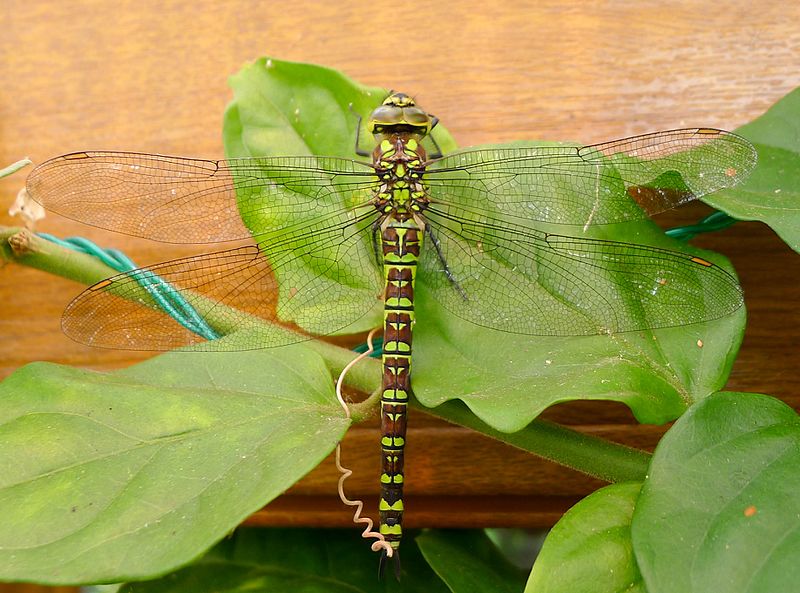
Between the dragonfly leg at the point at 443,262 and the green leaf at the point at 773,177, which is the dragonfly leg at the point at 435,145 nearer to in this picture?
the dragonfly leg at the point at 443,262

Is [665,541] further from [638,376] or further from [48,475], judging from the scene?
[48,475]

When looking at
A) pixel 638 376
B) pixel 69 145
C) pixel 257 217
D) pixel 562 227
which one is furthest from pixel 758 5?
pixel 69 145

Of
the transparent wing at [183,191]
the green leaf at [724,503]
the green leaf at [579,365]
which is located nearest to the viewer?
the green leaf at [724,503]

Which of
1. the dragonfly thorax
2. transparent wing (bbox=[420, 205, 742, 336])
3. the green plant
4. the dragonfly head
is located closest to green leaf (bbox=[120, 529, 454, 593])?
the green plant

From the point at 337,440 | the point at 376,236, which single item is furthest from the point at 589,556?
the point at 376,236

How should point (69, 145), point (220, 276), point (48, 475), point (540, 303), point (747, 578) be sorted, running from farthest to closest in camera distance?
point (69, 145) < point (220, 276) < point (540, 303) < point (48, 475) < point (747, 578)

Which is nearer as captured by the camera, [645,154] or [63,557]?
[63,557]

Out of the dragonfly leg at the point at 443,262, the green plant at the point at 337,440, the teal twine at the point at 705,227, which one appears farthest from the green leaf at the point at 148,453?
the teal twine at the point at 705,227
